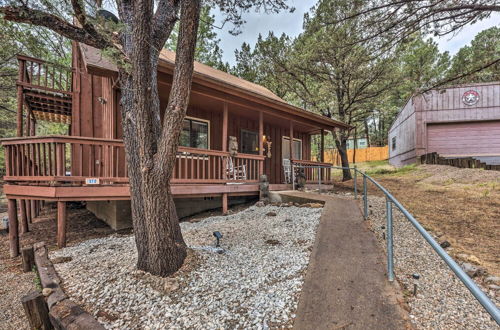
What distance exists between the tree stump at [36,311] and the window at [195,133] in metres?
5.05

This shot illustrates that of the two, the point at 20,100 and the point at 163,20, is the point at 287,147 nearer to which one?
the point at 163,20

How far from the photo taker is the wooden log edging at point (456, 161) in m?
9.25

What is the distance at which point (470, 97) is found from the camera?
36.7 ft

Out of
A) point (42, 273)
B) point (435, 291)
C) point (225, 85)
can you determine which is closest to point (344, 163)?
point (225, 85)

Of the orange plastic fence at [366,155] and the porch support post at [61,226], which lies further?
the orange plastic fence at [366,155]

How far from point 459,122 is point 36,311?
1587 centimetres

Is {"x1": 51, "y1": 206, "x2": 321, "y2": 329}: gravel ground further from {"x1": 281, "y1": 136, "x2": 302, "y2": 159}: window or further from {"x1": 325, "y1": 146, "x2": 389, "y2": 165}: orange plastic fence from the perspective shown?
{"x1": 325, "y1": 146, "x2": 389, "y2": 165}: orange plastic fence

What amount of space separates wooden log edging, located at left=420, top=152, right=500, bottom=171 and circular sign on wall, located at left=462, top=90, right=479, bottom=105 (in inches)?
120

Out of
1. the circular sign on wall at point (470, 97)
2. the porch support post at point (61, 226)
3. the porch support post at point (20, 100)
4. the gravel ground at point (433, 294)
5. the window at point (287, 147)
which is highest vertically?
the circular sign on wall at point (470, 97)

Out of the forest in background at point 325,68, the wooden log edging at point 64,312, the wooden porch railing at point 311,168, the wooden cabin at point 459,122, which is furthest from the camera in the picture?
the wooden cabin at point 459,122

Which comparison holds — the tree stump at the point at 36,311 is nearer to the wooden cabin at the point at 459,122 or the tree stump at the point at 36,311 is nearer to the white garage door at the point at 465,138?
the wooden cabin at the point at 459,122

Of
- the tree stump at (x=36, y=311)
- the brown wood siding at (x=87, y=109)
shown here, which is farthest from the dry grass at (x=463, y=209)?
the brown wood siding at (x=87, y=109)

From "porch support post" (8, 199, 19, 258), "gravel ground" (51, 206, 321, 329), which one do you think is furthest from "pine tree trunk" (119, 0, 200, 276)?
"porch support post" (8, 199, 19, 258)

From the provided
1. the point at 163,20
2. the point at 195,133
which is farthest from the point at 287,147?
the point at 163,20
